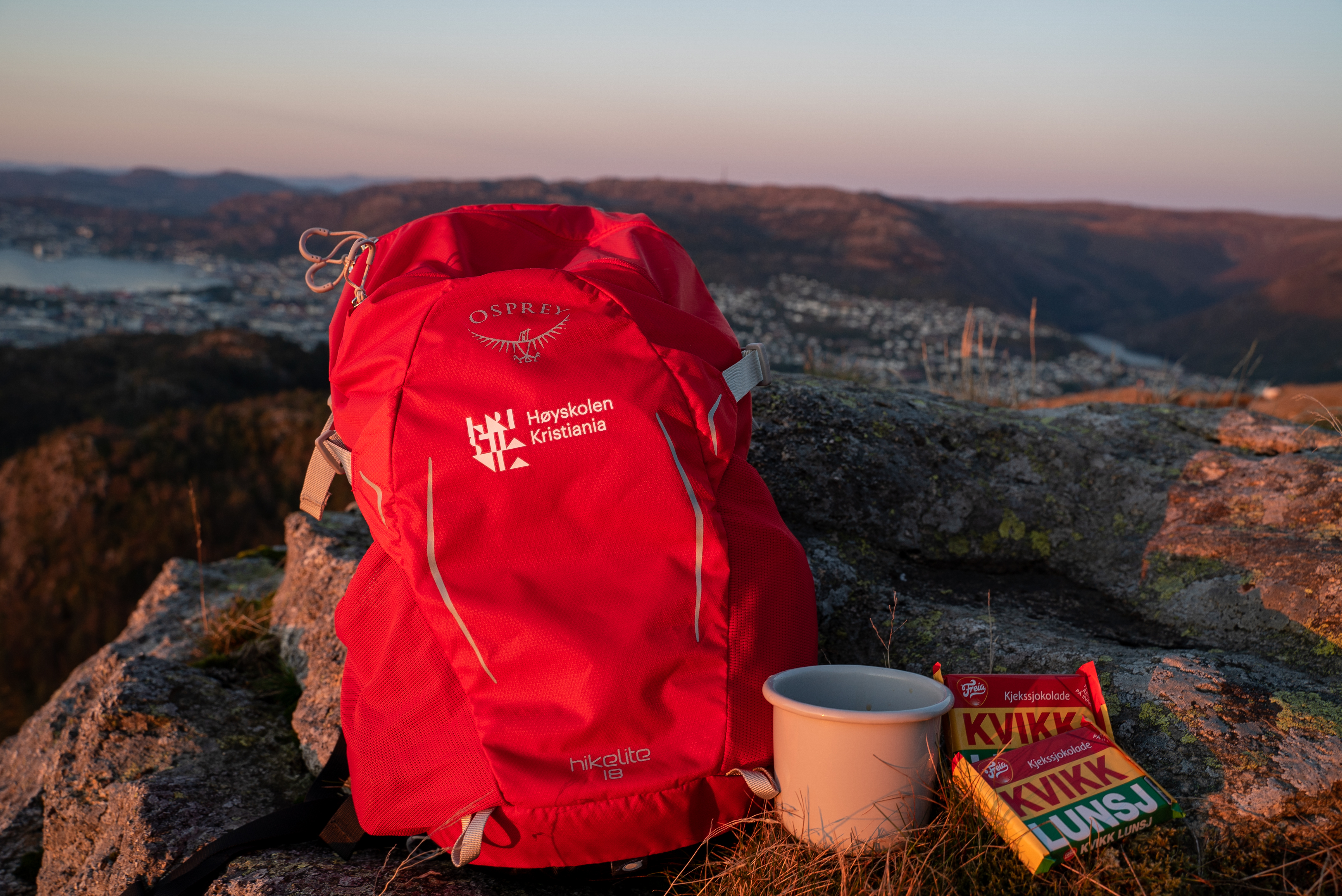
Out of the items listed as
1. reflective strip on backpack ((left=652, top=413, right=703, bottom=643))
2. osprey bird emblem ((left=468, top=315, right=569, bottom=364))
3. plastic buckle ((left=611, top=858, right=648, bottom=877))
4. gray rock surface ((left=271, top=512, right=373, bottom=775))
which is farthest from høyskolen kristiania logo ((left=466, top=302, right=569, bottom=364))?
gray rock surface ((left=271, top=512, right=373, bottom=775))

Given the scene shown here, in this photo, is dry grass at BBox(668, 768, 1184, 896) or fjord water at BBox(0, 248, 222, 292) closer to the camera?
dry grass at BBox(668, 768, 1184, 896)

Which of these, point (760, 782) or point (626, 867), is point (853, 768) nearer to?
point (760, 782)

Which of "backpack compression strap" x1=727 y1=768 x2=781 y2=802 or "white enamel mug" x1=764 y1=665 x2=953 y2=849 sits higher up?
"white enamel mug" x1=764 y1=665 x2=953 y2=849

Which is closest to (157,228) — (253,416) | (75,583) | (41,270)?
(41,270)

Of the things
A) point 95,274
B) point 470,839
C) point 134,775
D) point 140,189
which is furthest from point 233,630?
point 140,189

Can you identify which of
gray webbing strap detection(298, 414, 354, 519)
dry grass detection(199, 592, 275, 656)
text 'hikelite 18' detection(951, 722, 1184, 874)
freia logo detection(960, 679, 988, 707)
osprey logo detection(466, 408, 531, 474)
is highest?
osprey logo detection(466, 408, 531, 474)

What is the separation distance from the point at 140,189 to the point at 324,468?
114151 mm

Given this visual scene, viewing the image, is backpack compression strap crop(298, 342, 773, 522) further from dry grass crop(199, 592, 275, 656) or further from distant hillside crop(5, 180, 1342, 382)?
distant hillside crop(5, 180, 1342, 382)

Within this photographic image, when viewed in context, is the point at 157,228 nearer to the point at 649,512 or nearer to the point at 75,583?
the point at 75,583

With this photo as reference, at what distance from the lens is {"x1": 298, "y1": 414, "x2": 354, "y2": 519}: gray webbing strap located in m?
2.28

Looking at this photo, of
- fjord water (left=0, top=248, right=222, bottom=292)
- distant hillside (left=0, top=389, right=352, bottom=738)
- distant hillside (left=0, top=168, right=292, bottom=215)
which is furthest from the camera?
distant hillside (left=0, top=168, right=292, bottom=215)

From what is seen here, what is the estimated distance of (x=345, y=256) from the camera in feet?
8.39

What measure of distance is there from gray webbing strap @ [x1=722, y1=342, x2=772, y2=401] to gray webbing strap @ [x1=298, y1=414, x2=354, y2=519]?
3.90ft

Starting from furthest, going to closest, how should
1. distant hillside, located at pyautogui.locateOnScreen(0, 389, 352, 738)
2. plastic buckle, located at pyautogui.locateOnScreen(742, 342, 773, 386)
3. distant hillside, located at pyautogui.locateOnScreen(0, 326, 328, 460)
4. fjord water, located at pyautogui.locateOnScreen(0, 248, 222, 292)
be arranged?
fjord water, located at pyautogui.locateOnScreen(0, 248, 222, 292) → distant hillside, located at pyautogui.locateOnScreen(0, 326, 328, 460) → distant hillside, located at pyautogui.locateOnScreen(0, 389, 352, 738) → plastic buckle, located at pyautogui.locateOnScreen(742, 342, 773, 386)
